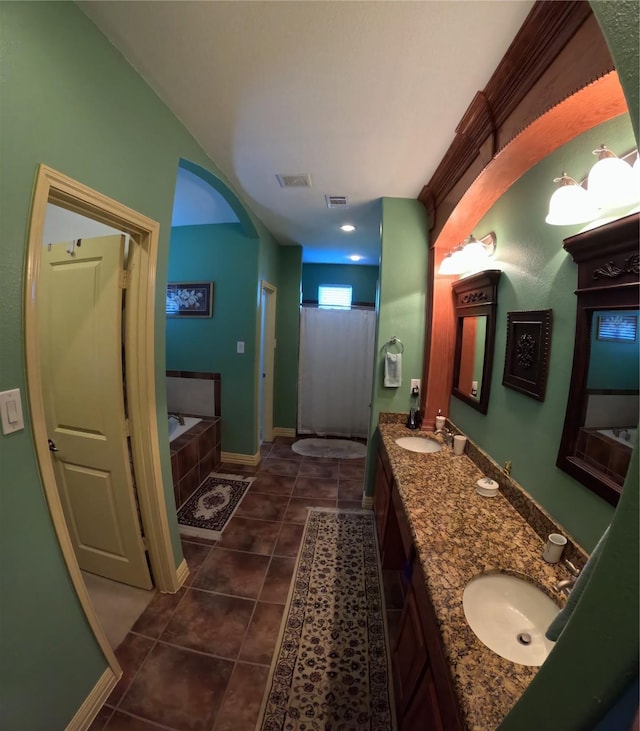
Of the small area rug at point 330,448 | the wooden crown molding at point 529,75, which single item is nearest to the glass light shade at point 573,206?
the wooden crown molding at point 529,75

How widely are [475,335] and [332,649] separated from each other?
75.0 inches

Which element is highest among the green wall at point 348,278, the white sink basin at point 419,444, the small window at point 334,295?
the green wall at point 348,278

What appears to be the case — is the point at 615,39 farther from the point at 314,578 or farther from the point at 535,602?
the point at 314,578

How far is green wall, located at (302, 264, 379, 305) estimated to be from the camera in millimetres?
4441

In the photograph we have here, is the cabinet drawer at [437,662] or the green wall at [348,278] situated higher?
the green wall at [348,278]

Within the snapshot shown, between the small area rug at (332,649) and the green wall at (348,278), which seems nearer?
the small area rug at (332,649)

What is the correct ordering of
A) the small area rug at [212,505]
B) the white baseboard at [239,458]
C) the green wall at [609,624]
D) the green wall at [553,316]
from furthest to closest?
the white baseboard at [239,458], the small area rug at [212,505], the green wall at [553,316], the green wall at [609,624]

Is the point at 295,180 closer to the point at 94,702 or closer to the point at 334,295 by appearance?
the point at 334,295

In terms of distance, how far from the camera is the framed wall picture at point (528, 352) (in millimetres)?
1183

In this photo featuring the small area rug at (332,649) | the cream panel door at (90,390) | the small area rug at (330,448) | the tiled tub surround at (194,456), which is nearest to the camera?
the small area rug at (332,649)

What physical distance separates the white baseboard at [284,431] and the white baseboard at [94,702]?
9.11 ft

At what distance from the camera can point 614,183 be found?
0.82m

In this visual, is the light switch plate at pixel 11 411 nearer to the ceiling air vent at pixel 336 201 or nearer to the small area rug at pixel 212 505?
the small area rug at pixel 212 505

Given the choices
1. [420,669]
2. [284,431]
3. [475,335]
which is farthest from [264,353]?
[420,669]
